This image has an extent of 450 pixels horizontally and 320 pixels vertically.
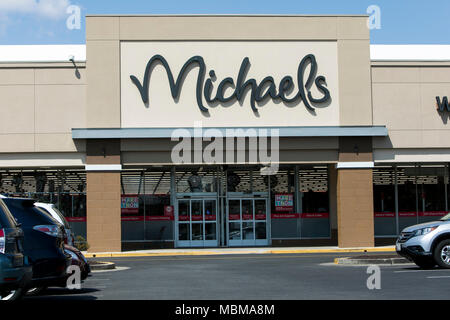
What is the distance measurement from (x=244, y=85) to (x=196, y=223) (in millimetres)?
6890

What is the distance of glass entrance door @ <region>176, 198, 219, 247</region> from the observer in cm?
Result: 3312

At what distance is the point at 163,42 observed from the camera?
30.5 meters

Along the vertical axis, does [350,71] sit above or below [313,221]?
above

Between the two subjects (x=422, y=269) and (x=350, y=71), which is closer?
(x=422, y=269)

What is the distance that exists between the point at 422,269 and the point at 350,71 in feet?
47.4

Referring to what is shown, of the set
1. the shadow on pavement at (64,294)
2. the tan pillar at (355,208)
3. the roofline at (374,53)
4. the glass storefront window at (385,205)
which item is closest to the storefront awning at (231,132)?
the tan pillar at (355,208)

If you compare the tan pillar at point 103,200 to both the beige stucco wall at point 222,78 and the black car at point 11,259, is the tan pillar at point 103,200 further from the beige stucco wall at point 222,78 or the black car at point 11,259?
the black car at point 11,259

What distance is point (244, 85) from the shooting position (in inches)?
1196

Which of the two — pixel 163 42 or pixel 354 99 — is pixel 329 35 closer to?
pixel 354 99

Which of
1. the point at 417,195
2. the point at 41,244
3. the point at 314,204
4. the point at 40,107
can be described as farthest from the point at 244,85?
the point at 41,244

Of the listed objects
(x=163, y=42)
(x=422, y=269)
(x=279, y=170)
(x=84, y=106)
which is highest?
(x=163, y=42)

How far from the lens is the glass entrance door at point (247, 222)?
3338 cm
